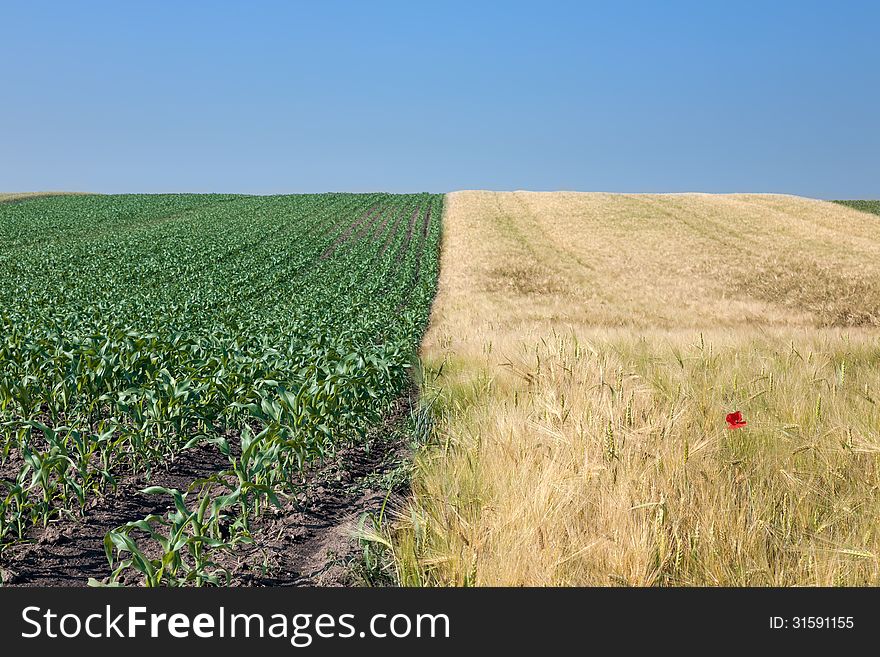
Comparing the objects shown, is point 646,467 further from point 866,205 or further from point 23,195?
point 23,195

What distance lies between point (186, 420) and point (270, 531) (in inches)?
81.7

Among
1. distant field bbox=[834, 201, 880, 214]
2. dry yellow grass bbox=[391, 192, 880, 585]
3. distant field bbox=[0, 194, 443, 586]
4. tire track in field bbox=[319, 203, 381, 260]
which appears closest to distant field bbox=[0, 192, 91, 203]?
tire track in field bbox=[319, 203, 381, 260]

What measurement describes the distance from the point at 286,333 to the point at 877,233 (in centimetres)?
3739

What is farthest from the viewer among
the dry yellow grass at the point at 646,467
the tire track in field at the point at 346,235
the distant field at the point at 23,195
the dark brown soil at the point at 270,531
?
the distant field at the point at 23,195

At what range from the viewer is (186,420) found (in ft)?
19.0

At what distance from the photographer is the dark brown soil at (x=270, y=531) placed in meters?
3.65

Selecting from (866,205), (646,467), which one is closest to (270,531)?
(646,467)

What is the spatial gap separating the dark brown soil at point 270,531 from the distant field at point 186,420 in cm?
2

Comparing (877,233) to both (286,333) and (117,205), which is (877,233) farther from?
(117,205)

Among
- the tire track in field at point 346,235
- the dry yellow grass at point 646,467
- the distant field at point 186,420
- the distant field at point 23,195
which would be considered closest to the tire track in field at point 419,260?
the distant field at point 186,420

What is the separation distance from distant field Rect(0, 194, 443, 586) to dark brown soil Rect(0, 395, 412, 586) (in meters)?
0.02

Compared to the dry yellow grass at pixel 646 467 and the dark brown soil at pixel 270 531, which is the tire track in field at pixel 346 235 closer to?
the dry yellow grass at pixel 646 467

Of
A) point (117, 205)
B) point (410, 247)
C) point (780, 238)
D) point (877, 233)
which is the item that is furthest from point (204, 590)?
point (117, 205)

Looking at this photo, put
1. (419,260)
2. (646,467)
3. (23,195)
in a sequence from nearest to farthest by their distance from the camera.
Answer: (646,467), (419,260), (23,195)
